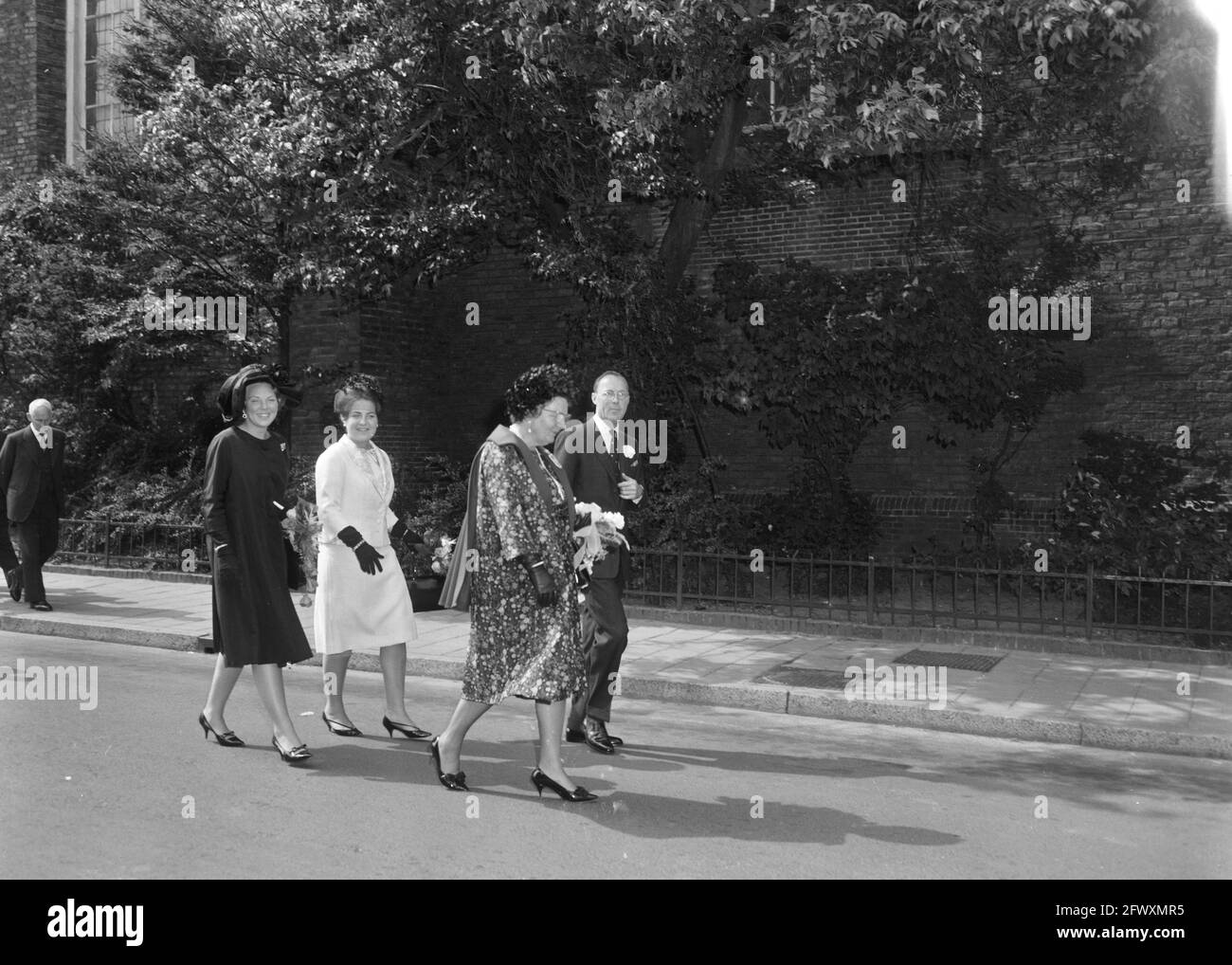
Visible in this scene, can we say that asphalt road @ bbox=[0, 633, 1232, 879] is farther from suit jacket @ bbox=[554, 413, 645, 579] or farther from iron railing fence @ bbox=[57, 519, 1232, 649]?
iron railing fence @ bbox=[57, 519, 1232, 649]

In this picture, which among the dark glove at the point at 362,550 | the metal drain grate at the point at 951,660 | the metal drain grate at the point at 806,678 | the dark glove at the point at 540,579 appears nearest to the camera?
the dark glove at the point at 540,579

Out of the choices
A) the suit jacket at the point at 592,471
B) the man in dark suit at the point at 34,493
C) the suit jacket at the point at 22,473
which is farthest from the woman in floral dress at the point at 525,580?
the suit jacket at the point at 22,473

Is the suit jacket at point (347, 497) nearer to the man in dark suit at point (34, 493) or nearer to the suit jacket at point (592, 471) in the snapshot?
the suit jacket at point (592, 471)

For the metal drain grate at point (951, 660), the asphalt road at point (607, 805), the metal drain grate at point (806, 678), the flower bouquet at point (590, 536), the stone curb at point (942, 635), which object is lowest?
the asphalt road at point (607, 805)

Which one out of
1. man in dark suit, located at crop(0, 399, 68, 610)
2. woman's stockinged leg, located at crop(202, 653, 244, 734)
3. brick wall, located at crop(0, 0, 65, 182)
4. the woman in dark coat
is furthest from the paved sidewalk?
brick wall, located at crop(0, 0, 65, 182)

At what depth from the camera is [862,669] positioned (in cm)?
913

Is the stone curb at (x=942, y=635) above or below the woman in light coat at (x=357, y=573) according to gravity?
below

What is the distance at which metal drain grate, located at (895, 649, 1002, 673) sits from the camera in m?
9.23

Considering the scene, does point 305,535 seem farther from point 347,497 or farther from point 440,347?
point 440,347

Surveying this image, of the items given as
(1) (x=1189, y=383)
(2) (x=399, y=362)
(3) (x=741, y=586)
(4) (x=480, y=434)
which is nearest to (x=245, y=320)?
(2) (x=399, y=362)

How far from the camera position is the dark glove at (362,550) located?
656 cm

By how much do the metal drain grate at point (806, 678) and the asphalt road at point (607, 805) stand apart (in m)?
0.68

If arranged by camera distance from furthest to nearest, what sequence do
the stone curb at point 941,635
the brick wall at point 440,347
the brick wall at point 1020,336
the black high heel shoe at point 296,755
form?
the brick wall at point 440,347
the brick wall at point 1020,336
the stone curb at point 941,635
the black high heel shoe at point 296,755

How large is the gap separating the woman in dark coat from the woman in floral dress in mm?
1156
